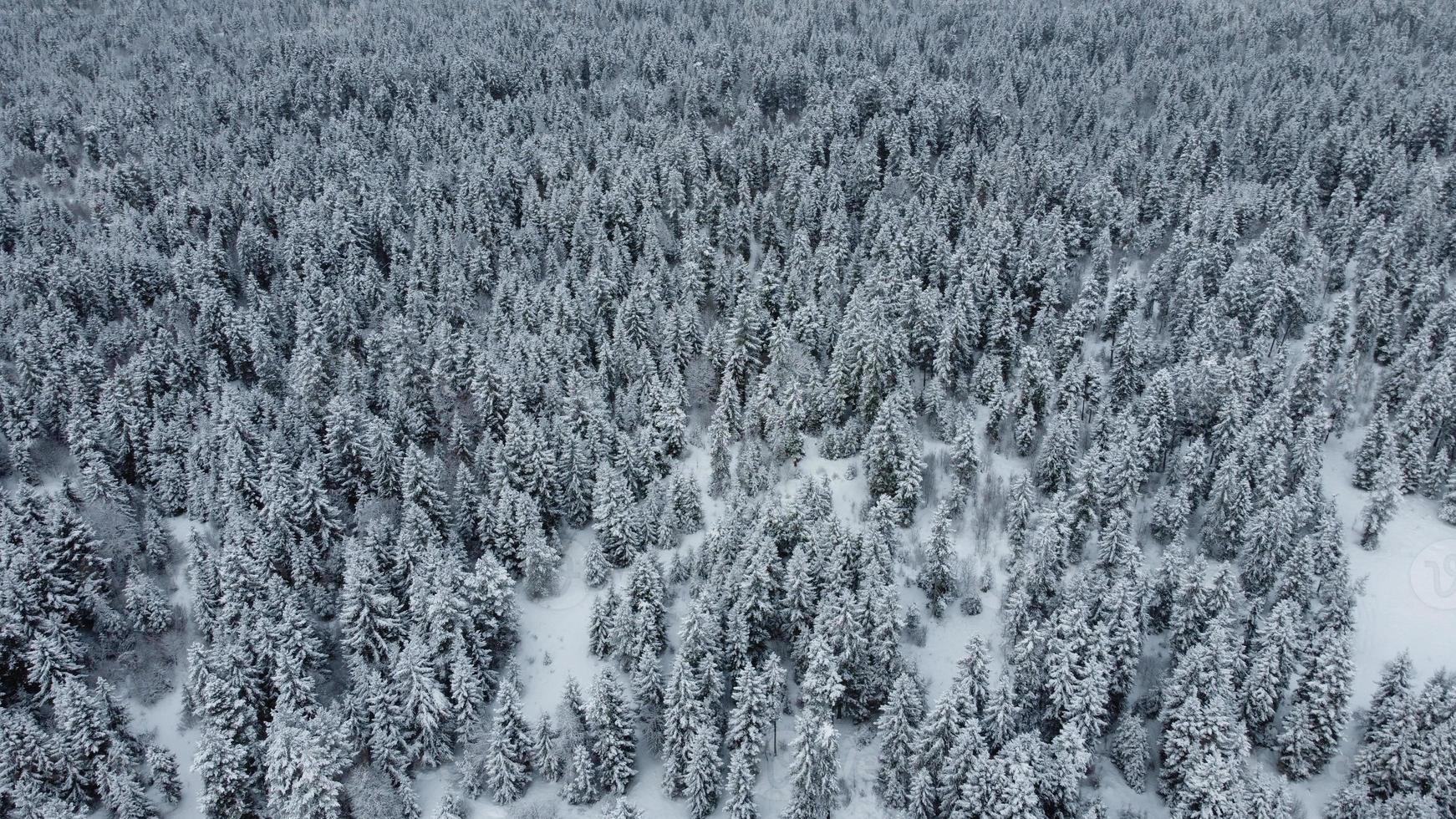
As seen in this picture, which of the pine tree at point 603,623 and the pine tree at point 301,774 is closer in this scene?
the pine tree at point 301,774

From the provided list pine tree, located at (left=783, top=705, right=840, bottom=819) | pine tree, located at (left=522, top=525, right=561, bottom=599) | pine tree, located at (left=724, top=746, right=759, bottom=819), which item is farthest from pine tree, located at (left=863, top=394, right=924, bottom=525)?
pine tree, located at (left=522, top=525, right=561, bottom=599)

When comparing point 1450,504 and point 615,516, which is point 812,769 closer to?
point 615,516

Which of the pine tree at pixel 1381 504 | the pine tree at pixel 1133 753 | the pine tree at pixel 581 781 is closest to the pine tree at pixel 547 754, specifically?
the pine tree at pixel 581 781

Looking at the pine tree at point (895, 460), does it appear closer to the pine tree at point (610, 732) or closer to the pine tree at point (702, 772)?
the pine tree at point (702, 772)

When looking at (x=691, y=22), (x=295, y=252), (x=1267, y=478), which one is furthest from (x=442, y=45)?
(x=1267, y=478)

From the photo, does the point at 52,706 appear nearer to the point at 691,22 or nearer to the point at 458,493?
the point at 458,493

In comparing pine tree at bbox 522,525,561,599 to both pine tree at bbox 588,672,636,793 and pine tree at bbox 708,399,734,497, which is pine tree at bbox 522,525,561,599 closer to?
pine tree at bbox 588,672,636,793

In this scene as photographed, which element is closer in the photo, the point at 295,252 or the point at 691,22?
the point at 295,252

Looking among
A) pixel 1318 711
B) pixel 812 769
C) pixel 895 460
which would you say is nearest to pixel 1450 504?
pixel 1318 711
